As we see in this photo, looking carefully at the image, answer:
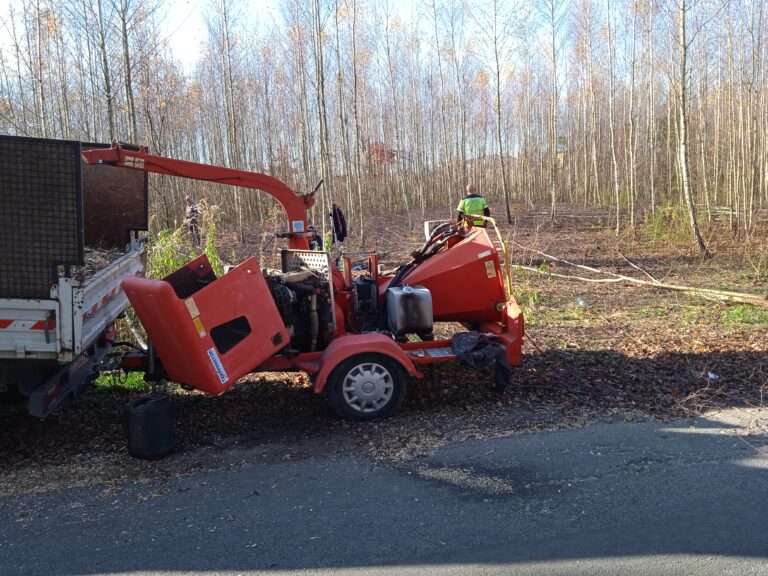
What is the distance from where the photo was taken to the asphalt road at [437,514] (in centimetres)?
329

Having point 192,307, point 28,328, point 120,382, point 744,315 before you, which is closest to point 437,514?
point 192,307

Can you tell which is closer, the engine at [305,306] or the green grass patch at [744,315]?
the engine at [305,306]

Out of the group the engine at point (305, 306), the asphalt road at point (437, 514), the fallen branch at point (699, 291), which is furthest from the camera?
the fallen branch at point (699, 291)

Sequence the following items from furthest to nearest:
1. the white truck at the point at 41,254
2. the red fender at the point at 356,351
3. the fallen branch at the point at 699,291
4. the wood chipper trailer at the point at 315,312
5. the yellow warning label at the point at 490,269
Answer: the fallen branch at the point at 699,291, the yellow warning label at the point at 490,269, the red fender at the point at 356,351, the wood chipper trailer at the point at 315,312, the white truck at the point at 41,254

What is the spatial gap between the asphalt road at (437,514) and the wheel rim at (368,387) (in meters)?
0.56

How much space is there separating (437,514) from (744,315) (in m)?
7.35

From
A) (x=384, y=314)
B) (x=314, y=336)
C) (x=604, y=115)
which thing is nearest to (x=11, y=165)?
(x=314, y=336)

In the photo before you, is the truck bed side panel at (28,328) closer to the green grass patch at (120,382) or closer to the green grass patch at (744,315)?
the green grass patch at (120,382)

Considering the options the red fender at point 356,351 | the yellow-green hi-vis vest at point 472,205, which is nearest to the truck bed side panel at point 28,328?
the red fender at point 356,351

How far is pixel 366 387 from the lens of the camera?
213 inches

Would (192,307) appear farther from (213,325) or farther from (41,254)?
(41,254)

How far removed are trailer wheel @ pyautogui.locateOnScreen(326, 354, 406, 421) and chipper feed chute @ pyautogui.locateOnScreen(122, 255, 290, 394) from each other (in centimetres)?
59

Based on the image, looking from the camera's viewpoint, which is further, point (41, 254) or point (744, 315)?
point (744, 315)

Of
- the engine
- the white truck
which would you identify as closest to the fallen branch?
the engine
